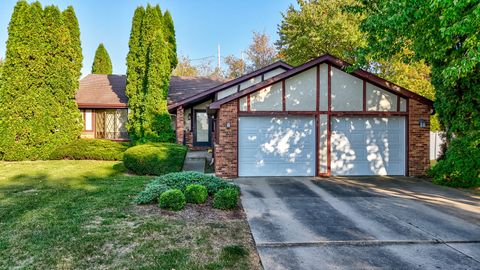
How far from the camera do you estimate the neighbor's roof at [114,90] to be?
16.9 m

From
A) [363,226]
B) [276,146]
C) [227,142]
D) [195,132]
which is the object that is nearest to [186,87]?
[195,132]

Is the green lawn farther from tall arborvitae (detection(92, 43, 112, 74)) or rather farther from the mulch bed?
tall arborvitae (detection(92, 43, 112, 74))

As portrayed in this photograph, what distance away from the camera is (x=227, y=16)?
91.4 ft

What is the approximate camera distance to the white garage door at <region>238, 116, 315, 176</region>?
1003 centimetres

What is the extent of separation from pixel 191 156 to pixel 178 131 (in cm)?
161

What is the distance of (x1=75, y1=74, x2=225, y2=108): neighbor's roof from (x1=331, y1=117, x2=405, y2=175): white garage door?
9156 mm

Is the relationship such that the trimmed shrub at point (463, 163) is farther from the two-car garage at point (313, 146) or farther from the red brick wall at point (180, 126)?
the red brick wall at point (180, 126)

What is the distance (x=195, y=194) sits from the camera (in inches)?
247

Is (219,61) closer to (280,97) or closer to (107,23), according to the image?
(107,23)

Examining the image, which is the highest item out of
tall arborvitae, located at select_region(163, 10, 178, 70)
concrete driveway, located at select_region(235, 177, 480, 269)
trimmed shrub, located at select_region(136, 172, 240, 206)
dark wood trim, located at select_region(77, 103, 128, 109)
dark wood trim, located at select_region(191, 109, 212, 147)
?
tall arborvitae, located at select_region(163, 10, 178, 70)

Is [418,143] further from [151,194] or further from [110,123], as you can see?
[110,123]

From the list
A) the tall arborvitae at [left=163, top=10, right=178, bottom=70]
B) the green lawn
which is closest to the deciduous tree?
the tall arborvitae at [left=163, top=10, right=178, bottom=70]

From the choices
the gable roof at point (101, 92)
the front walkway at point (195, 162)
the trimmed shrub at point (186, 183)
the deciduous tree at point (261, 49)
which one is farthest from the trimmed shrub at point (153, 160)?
the deciduous tree at point (261, 49)

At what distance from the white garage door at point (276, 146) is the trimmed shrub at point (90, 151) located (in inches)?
257
